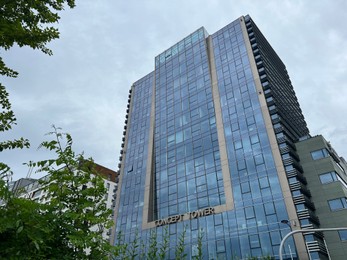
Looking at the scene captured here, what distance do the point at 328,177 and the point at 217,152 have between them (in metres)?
17.8

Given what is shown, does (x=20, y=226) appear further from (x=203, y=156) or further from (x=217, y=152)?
(x=203, y=156)

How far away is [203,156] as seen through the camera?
53.0m

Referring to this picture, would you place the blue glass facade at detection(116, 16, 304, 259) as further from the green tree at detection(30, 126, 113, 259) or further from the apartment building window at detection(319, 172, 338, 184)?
the green tree at detection(30, 126, 113, 259)

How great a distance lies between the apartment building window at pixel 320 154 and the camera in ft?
148

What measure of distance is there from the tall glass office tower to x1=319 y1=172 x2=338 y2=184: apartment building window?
333 cm

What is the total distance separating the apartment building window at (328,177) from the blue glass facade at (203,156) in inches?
299

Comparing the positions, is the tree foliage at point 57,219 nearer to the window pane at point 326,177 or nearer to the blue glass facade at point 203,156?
the blue glass facade at point 203,156

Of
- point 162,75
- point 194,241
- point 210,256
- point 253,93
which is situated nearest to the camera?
point 210,256

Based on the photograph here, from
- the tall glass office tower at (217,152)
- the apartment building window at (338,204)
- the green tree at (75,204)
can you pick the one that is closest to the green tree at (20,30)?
the green tree at (75,204)

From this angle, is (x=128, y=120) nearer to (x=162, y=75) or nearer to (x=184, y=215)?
(x=162, y=75)

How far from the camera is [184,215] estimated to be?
160 ft

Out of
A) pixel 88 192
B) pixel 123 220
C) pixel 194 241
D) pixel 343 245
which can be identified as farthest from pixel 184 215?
pixel 88 192

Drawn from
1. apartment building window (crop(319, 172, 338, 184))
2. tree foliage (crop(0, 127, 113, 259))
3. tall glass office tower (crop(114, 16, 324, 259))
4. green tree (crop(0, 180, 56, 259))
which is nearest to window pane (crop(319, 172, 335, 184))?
apartment building window (crop(319, 172, 338, 184))

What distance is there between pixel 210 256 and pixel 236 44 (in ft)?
138
